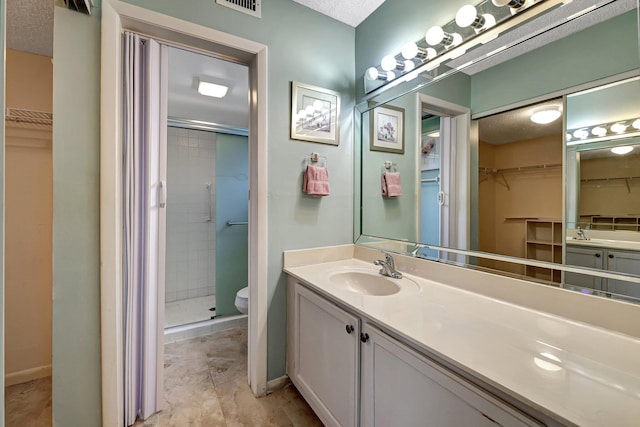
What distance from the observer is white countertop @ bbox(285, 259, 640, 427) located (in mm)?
526

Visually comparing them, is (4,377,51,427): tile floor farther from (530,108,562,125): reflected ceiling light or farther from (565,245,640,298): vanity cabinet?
(530,108,562,125): reflected ceiling light

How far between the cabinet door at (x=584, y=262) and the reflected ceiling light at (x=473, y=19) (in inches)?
38.2

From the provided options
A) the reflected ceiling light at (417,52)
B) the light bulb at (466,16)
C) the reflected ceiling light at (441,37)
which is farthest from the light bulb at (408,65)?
the light bulb at (466,16)

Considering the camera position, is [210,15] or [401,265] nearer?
[210,15]

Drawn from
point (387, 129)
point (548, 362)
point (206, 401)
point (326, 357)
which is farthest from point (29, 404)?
point (387, 129)

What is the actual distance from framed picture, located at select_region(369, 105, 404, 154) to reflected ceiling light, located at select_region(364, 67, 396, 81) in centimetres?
17

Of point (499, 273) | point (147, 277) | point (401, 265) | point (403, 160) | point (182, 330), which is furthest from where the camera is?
point (182, 330)

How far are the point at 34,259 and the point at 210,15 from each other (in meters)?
1.90

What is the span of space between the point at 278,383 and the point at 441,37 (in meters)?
2.12

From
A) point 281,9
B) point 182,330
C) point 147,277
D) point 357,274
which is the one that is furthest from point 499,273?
point 182,330

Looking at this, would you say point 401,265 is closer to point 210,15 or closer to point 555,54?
point 555,54

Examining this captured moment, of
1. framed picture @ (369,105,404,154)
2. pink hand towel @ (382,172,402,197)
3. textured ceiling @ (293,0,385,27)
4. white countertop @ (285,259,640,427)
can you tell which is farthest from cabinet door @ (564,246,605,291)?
textured ceiling @ (293,0,385,27)

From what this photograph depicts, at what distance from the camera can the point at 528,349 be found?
0.72 meters

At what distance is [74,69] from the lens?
A: 1.13 metres
